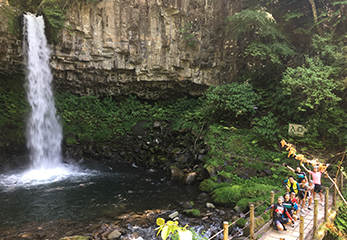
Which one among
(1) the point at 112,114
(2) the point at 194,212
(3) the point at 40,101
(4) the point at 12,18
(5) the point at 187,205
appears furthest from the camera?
(1) the point at 112,114

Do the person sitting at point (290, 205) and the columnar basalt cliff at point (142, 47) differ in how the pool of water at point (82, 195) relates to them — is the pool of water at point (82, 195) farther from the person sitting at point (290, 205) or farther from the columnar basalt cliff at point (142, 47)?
the columnar basalt cliff at point (142, 47)

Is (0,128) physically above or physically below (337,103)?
below

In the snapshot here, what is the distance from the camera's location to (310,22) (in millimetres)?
14062

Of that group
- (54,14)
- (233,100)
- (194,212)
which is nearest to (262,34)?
(233,100)

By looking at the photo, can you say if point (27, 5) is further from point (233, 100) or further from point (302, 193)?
point (302, 193)

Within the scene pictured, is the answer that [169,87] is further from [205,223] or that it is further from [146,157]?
[205,223]

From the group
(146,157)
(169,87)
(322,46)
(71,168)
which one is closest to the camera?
(322,46)

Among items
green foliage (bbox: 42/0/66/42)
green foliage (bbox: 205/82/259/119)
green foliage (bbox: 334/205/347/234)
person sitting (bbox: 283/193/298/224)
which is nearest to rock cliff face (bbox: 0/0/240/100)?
green foliage (bbox: 42/0/66/42)

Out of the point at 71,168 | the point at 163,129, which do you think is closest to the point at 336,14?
the point at 163,129

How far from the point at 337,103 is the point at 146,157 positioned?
11114 mm

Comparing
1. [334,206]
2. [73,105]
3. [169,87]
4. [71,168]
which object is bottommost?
[71,168]

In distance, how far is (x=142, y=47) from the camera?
52.2 feet

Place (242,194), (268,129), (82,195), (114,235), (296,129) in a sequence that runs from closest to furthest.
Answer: (114,235)
(242,194)
(82,195)
(296,129)
(268,129)

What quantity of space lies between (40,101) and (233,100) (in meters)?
12.3
